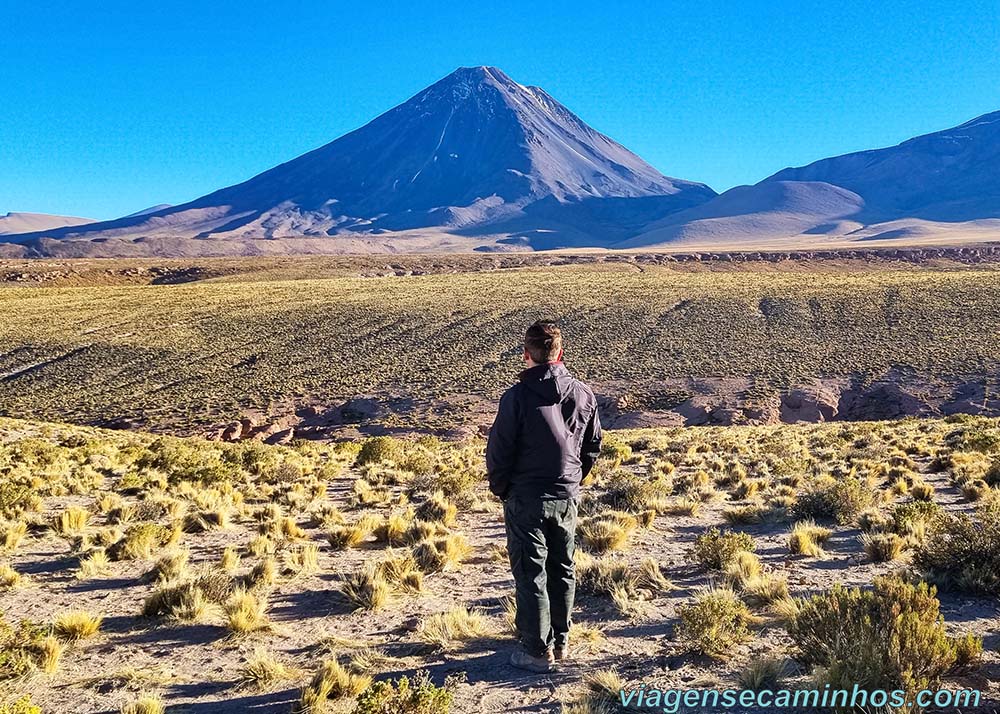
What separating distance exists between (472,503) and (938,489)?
7.49 m

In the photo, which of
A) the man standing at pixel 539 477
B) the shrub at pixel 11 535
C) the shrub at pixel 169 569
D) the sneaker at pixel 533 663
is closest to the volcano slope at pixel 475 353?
the shrub at pixel 11 535

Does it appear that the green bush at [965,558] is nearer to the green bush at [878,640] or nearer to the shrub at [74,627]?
the green bush at [878,640]

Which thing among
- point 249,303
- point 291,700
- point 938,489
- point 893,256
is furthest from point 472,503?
point 893,256

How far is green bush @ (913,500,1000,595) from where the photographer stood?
5.42 meters

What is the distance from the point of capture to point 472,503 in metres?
9.84

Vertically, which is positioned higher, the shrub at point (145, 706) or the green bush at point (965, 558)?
the shrub at point (145, 706)

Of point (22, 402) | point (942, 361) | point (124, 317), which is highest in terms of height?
point (124, 317)

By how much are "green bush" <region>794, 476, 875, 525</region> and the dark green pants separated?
17.7 ft

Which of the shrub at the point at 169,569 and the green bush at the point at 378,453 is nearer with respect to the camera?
the shrub at the point at 169,569

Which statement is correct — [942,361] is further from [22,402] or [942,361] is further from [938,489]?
[22,402]

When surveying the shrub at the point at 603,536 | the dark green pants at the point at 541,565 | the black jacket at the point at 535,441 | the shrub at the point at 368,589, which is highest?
the black jacket at the point at 535,441

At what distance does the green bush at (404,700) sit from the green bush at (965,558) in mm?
4541

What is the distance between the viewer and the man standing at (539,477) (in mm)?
4145

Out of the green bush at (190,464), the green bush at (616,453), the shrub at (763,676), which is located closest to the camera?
the shrub at (763,676)
